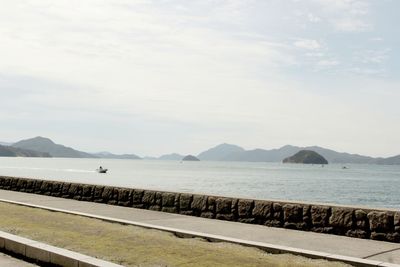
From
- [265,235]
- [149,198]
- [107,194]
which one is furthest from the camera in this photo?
[107,194]

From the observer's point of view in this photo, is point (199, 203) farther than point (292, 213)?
Yes

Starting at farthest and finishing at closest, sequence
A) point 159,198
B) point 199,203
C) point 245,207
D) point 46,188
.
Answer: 1. point 46,188
2. point 159,198
3. point 199,203
4. point 245,207

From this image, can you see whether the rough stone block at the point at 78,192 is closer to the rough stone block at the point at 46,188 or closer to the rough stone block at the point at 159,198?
the rough stone block at the point at 46,188

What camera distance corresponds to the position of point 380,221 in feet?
27.3

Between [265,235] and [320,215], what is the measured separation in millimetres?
1232

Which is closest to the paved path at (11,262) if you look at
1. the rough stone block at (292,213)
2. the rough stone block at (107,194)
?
the rough stone block at (292,213)

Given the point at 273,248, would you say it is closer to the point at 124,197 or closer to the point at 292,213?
the point at 292,213

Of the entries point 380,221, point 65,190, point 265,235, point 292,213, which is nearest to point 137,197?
point 65,190

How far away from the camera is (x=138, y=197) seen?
43.4 ft

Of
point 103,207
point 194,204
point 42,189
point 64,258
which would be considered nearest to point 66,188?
point 42,189

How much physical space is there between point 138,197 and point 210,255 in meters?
6.57

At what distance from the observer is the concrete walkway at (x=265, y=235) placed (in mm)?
7340

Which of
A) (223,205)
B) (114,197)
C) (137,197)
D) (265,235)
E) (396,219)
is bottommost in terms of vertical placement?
(265,235)

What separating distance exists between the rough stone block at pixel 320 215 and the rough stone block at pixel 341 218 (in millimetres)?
107
